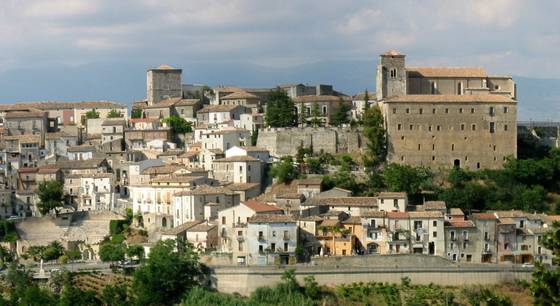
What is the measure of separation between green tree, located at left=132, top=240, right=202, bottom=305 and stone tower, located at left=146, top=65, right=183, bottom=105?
29.2 m

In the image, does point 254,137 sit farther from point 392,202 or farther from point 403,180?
point 392,202

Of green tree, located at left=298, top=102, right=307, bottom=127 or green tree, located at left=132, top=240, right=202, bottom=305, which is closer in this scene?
green tree, located at left=132, top=240, right=202, bottom=305

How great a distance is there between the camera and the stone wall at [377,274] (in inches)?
1694

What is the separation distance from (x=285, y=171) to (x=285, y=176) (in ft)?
0.97

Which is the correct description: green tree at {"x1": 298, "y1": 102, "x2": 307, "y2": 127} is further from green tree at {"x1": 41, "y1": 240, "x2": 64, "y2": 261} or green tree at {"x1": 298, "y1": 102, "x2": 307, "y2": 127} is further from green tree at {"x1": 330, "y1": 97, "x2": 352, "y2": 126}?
green tree at {"x1": 41, "y1": 240, "x2": 64, "y2": 261}

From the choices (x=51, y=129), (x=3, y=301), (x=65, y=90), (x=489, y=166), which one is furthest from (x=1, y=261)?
(x=65, y=90)

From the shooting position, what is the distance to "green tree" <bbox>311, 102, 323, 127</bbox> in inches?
2344

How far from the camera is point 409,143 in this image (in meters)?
55.3

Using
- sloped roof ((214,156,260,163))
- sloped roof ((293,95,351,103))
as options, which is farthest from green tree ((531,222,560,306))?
sloped roof ((293,95,351,103))

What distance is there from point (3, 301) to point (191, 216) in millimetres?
10873

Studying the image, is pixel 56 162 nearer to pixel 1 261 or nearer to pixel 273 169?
pixel 1 261

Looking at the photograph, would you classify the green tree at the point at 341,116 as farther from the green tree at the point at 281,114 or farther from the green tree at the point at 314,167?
the green tree at the point at 314,167

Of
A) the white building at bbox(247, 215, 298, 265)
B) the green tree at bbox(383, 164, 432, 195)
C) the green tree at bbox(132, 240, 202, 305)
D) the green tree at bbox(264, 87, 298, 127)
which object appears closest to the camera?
the green tree at bbox(132, 240, 202, 305)

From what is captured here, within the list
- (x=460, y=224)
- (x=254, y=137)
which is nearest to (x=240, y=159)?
(x=254, y=137)
